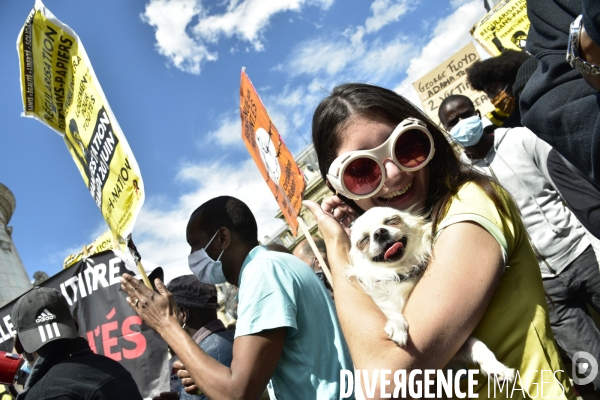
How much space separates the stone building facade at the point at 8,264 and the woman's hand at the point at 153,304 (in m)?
11.7

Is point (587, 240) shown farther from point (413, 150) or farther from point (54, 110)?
point (54, 110)

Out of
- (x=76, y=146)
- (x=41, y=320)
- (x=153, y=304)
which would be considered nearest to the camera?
(x=153, y=304)

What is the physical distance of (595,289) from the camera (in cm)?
351

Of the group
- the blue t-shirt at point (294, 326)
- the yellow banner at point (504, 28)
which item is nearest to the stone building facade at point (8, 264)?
the blue t-shirt at point (294, 326)

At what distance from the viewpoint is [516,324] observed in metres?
1.39

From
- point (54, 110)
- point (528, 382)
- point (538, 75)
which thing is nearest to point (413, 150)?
point (538, 75)

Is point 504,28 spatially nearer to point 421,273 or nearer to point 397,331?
point 421,273

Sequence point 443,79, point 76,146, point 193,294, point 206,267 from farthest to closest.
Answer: point 443,79 → point 76,146 → point 193,294 → point 206,267

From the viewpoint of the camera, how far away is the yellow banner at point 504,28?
6.91 m

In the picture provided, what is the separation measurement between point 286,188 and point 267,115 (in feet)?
2.72

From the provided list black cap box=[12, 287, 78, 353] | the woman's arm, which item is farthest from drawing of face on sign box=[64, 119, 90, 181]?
the woman's arm

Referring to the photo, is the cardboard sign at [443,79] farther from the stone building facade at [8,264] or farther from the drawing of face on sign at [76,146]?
the stone building facade at [8,264]

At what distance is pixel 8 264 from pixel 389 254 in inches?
616

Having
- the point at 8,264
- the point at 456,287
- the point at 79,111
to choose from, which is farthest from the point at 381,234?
the point at 8,264
